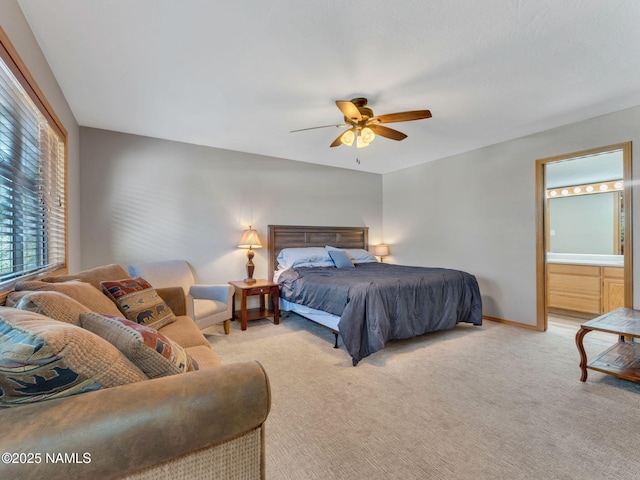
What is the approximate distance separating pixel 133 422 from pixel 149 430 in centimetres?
5

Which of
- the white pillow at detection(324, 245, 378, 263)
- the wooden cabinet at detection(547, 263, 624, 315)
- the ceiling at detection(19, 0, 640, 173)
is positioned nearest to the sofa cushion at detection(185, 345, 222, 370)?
the ceiling at detection(19, 0, 640, 173)

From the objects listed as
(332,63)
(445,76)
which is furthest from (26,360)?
(445,76)

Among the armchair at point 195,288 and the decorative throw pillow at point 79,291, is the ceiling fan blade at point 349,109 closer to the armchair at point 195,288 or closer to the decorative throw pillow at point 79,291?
the decorative throw pillow at point 79,291

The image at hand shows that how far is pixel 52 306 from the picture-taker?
1.07 metres

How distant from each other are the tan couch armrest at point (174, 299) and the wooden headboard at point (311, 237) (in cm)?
202

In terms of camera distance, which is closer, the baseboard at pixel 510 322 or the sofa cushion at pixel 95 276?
the sofa cushion at pixel 95 276

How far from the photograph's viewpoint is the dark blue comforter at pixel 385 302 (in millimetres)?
2658

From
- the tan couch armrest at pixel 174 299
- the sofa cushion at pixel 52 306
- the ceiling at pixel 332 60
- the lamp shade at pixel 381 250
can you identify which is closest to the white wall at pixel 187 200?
the ceiling at pixel 332 60

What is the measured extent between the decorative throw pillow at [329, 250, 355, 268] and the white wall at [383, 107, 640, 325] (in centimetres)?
142

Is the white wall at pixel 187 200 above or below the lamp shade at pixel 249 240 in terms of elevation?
above

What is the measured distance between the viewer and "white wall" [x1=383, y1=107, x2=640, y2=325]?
3.25 meters

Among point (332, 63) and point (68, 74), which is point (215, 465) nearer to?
point (332, 63)

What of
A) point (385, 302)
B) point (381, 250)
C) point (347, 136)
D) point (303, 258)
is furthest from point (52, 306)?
point (381, 250)

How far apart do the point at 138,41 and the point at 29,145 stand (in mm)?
965
